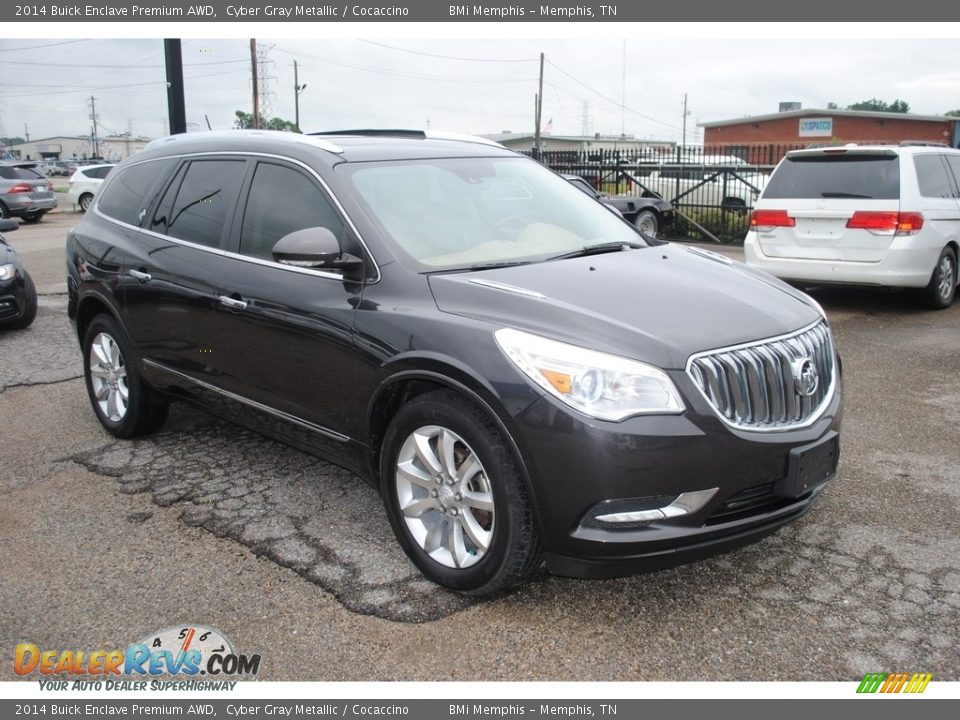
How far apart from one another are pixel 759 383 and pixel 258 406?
234 cm

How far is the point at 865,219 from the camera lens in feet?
28.1

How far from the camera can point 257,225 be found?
4.25 meters

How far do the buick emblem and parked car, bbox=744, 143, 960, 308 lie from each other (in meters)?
5.87

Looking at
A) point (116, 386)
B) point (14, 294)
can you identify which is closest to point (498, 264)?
point (116, 386)

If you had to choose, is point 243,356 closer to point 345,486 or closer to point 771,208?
point 345,486

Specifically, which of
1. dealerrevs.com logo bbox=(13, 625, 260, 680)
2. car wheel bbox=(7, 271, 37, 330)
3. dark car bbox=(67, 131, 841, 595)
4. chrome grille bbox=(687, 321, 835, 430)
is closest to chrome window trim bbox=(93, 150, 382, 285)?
dark car bbox=(67, 131, 841, 595)

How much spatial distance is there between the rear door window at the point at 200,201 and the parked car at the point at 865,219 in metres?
6.33

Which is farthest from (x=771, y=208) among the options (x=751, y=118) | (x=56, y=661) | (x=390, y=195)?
(x=751, y=118)

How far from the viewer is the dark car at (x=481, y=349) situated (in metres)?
2.96

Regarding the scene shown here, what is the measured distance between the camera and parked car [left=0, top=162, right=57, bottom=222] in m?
23.0

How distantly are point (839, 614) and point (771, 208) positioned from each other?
6.67 m

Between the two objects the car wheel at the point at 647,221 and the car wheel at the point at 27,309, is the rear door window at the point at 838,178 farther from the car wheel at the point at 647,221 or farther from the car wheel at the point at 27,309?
the car wheel at the point at 27,309

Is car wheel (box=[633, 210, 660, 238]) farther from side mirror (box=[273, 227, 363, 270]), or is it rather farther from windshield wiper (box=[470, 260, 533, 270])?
side mirror (box=[273, 227, 363, 270])

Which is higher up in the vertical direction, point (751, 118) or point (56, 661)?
point (751, 118)
